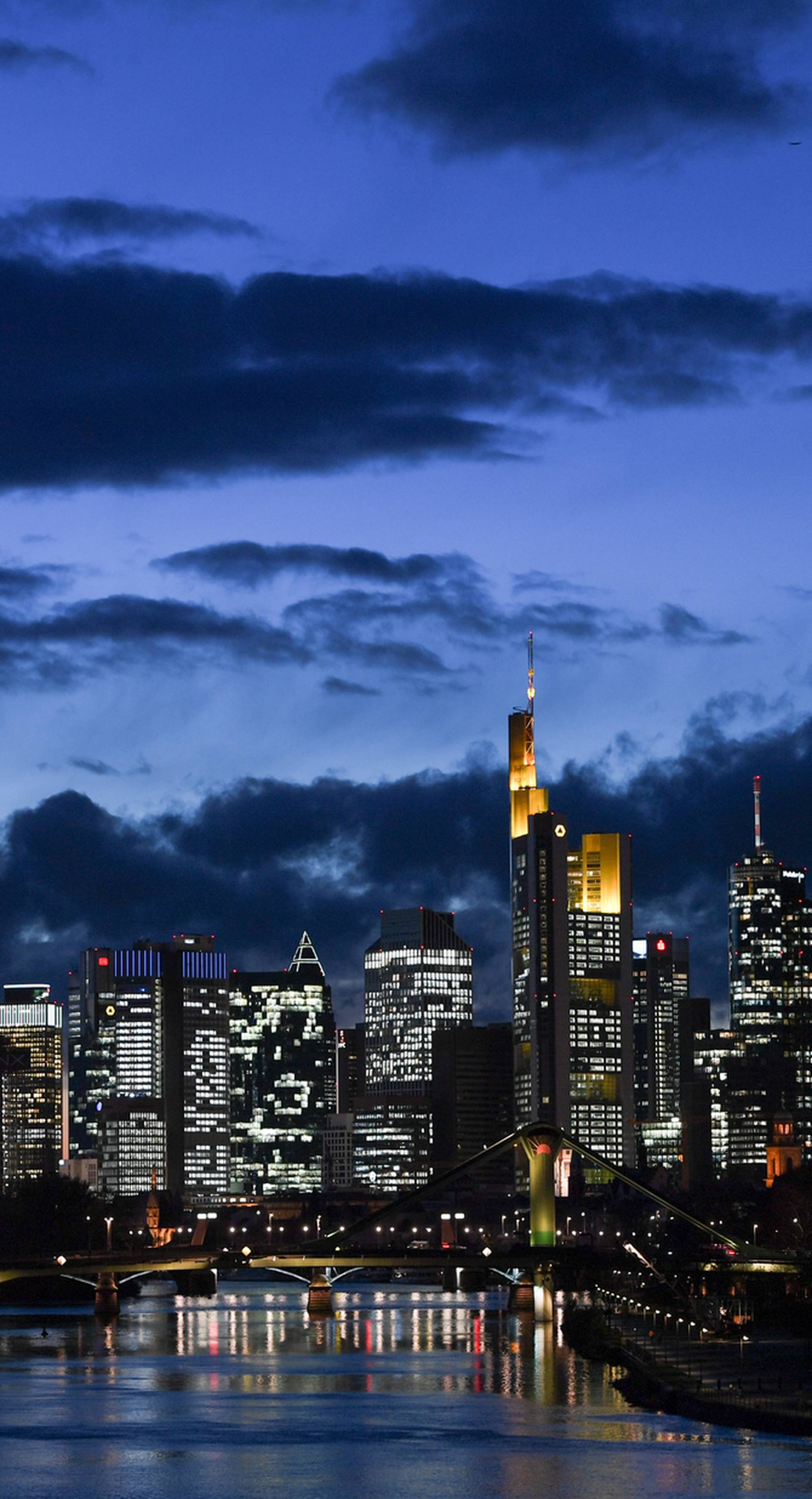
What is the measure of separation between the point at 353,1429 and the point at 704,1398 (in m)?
14.5

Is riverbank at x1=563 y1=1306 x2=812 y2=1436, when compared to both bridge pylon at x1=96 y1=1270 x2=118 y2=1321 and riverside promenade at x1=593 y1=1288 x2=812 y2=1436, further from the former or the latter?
bridge pylon at x1=96 y1=1270 x2=118 y2=1321

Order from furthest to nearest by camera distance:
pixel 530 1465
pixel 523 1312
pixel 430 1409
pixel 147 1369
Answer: pixel 523 1312 → pixel 147 1369 → pixel 430 1409 → pixel 530 1465

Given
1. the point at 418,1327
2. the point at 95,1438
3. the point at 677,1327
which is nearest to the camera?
the point at 95,1438

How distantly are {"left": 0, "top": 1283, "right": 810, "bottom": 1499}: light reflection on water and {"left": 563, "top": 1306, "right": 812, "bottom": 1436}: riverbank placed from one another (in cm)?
118

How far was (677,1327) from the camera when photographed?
5753 inches

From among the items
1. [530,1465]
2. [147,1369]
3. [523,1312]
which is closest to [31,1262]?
[523,1312]

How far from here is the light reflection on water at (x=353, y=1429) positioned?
3322 inches

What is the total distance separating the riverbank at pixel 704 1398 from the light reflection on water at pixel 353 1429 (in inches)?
46.6

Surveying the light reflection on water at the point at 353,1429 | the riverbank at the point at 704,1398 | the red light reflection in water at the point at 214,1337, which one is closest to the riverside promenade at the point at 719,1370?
the riverbank at the point at 704,1398

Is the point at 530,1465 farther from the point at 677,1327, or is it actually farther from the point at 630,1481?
the point at 677,1327

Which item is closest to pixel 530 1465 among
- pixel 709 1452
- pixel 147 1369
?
pixel 709 1452

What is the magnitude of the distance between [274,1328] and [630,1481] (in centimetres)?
9712

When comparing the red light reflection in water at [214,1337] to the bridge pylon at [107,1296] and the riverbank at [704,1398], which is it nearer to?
the bridge pylon at [107,1296]

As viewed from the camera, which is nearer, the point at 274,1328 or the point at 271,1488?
the point at 271,1488
